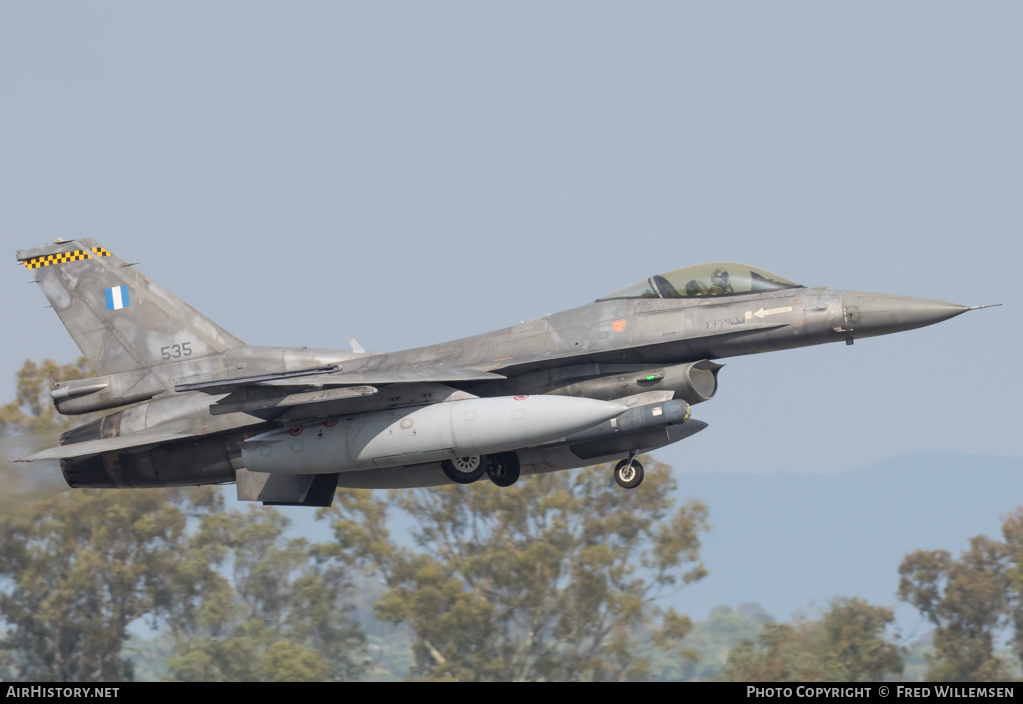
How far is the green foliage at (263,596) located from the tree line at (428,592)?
67 mm

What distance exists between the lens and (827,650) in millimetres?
41625

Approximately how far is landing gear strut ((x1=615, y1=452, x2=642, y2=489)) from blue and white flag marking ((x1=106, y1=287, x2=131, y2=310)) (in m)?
8.71

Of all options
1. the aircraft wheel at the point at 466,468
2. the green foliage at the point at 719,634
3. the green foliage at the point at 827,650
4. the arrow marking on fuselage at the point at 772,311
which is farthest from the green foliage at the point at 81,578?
the green foliage at the point at 719,634

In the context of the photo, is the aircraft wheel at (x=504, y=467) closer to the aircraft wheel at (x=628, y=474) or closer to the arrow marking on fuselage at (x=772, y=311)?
the aircraft wheel at (x=628, y=474)

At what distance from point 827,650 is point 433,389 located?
28.7m

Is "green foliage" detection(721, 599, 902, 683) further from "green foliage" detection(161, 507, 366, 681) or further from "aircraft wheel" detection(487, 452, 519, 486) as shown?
"aircraft wheel" detection(487, 452, 519, 486)

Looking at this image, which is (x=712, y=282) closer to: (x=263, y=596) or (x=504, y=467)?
(x=504, y=467)

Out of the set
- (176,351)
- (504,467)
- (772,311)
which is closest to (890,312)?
(772,311)

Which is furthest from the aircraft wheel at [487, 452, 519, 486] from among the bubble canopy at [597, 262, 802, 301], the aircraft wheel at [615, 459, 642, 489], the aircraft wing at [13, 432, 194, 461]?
the aircraft wing at [13, 432, 194, 461]

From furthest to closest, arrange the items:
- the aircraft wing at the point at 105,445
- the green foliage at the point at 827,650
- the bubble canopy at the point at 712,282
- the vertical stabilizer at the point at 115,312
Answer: the green foliage at the point at 827,650 < the vertical stabilizer at the point at 115,312 < the aircraft wing at the point at 105,445 < the bubble canopy at the point at 712,282

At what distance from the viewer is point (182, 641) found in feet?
149

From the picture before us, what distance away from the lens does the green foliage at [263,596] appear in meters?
45.2

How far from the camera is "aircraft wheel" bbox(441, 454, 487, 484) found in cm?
1762
